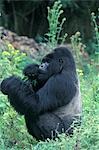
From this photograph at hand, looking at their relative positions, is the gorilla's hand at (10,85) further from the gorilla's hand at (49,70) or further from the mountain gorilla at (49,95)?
the gorilla's hand at (49,70)

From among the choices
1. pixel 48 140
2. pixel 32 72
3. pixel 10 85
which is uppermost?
pixel 32 72

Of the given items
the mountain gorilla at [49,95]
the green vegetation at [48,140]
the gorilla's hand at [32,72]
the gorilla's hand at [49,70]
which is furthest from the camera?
the gorilla's hand at [32,72]

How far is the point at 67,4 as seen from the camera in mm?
14930

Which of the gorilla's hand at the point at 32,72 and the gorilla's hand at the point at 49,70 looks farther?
the gorilla's hand at the point at 32,72

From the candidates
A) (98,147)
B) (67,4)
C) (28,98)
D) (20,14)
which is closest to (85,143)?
(98,147)

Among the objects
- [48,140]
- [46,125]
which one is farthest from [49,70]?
[48,140]

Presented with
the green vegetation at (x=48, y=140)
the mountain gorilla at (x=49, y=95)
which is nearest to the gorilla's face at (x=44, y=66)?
the mountain gorilla at (x=49, y=95)

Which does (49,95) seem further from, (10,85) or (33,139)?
(33,139)

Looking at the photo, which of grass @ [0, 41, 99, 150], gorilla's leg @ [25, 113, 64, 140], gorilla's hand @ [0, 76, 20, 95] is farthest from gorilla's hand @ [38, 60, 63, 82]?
grass @ [0, 41, 99, 150]

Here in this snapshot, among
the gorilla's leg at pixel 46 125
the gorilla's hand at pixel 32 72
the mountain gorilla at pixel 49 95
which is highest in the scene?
the gorilla's hand at pixel 32 72

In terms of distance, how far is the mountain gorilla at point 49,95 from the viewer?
637cm

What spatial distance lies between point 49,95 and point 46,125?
46 centimetres

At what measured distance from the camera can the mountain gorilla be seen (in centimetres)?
637

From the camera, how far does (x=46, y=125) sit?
21.8 feet
